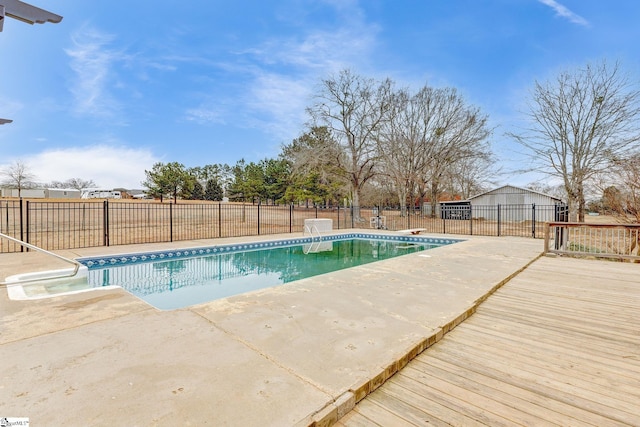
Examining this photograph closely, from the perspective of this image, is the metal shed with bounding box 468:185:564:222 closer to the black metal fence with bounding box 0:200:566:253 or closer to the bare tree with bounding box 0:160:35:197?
the black metal fence with bounding box 0:200:566:253

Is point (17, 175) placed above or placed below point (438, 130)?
below

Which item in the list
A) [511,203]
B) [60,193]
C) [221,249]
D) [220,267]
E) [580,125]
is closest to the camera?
[220,267]

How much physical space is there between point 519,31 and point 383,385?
1297 cm

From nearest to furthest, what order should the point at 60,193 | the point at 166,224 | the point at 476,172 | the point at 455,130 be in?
1. the point at 166,224
2. the point at 455,130
3. the point at 476,172
4. the point at 60,193

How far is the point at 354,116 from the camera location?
18.3m

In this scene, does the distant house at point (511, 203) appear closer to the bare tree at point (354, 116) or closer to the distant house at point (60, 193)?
the bare tree at point (354, 116)

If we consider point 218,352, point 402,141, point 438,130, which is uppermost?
point 438,130

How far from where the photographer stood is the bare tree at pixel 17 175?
3139 cm

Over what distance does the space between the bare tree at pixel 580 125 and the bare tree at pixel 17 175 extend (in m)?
45.1

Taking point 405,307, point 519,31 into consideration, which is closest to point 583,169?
point 519,31

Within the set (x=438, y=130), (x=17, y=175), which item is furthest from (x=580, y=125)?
(x=17, y=175)

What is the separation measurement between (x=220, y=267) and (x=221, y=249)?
1.44 meters

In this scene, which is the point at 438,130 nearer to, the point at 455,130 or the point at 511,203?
the point at 455,130

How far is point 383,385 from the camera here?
1.82 metres
